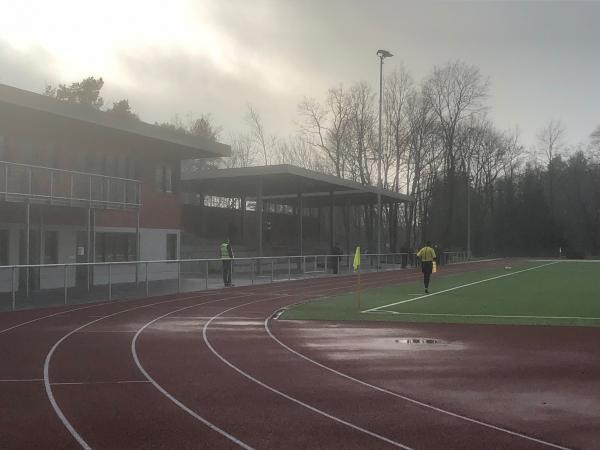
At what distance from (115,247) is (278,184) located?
1371cm

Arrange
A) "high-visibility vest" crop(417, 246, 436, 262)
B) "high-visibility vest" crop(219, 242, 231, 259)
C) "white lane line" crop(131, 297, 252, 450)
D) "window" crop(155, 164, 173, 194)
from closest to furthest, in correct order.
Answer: "white lane line" crop(131, 297, 252, 450) < "high-visibility vest" crop(417, 246, 436, 262) < "high-visibility vest" crop(219, 242, 231, 259) < "window" crop(155, 164, 173, 194)

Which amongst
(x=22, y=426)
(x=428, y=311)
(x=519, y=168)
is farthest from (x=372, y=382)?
(x=519, y=168)

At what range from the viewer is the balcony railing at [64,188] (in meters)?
19.9

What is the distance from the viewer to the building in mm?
20172

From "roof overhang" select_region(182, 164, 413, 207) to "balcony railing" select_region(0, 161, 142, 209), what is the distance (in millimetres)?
9025

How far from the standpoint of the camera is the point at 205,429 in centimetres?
618

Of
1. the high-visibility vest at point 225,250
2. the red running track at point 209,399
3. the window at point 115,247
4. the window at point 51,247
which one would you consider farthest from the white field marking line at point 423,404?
the window at point 115,247

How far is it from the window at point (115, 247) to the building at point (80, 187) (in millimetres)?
44

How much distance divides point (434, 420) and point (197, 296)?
610 inches

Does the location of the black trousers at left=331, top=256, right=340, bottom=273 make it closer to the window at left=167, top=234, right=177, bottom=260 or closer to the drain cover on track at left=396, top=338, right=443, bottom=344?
the window at left=167, top=234, right=177, bottom=260

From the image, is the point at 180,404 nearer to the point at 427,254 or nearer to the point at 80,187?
the point at 427,254

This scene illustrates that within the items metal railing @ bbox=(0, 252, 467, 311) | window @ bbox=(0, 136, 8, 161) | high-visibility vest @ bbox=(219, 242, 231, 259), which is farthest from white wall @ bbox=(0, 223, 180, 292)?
high-visibility vest @ bbox=(219, 242, 231, 259)

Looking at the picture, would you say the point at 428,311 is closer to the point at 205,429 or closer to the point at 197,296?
the point at 197,296

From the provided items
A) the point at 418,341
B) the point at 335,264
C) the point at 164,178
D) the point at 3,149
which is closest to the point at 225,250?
the point at 164,178
